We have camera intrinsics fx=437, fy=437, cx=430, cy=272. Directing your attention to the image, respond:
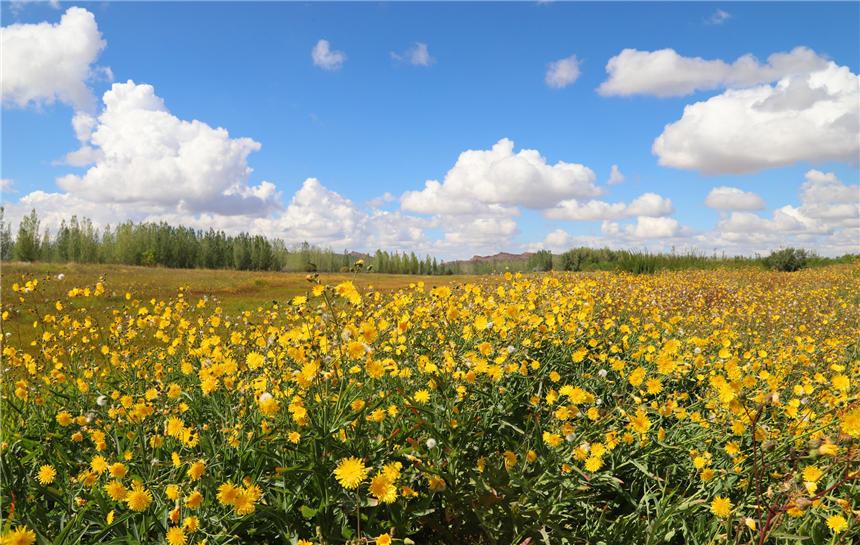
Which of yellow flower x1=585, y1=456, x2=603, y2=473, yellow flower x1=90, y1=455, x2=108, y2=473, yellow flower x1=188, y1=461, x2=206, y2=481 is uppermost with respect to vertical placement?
yellow flower x1=188, y1=461, x2=206, y2=481

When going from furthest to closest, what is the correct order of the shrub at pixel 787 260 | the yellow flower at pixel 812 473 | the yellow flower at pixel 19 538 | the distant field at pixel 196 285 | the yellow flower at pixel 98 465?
the shrub at pixel 787 260 < the distant field at pixel 196 285 < the yellow flower at pixel 98 465 < the yellow flower at pixel 812 473 < the yellow flower at pixel 19 538

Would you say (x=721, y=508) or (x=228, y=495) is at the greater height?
(x=228, y=495)

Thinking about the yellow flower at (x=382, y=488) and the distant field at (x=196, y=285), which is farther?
the distant field at (x=196, y=285)

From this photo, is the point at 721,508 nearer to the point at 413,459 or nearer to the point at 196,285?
the point at 413,459

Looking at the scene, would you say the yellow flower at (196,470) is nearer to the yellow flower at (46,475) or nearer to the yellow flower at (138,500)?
the yellow flower at (138,500)

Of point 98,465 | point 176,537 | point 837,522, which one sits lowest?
point 837,522

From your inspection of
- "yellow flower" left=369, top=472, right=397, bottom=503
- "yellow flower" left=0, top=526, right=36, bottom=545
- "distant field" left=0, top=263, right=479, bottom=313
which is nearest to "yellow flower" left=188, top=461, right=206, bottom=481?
"yellow flower" left=0, top=526, right=36, bottom=545

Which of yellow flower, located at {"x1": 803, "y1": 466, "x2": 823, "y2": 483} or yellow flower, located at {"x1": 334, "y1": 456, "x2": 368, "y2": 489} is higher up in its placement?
yellow flower, located at {"x1": 334, "y1": 456, "x2": 368, "y2": 489}

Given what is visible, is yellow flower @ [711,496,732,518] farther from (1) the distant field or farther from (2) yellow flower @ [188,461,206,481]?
(1) the distant field

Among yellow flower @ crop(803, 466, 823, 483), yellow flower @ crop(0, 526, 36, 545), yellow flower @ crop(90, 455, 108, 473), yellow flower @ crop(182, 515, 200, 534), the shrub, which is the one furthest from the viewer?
the shrub

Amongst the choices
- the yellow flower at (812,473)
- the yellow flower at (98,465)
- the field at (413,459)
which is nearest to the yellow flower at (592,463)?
the field at (413,459)

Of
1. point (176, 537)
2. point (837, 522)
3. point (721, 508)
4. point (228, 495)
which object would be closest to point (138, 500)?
point (176, 537)

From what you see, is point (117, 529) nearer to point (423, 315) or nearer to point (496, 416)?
point (496, 416)

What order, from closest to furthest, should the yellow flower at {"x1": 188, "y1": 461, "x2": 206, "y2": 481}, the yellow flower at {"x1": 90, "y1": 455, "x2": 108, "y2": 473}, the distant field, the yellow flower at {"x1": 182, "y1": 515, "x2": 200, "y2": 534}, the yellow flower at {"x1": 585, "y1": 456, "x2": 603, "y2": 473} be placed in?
the yellow flower at {"x1": 182, "y1": 515, "x2": 200, "y2": 534} < the yellow flower at {"x1": 188, "y1": 461, "x2": 206, "y2": 481} < the yellow flower at {"x1": 90, "y1": 455, "x2": 108, "y2": 473} < the yellow flower at {"x1": 585, "y1": 456, "x2": 603, "y2": 473} < the distant field
